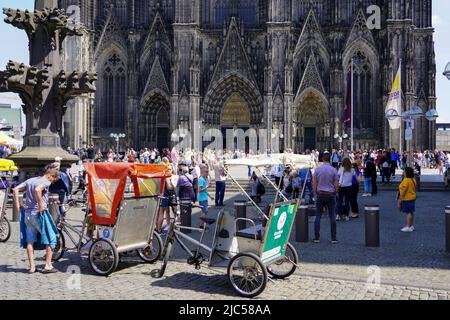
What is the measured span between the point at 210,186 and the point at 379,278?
16992mm

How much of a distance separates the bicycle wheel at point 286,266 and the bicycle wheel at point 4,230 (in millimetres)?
6107

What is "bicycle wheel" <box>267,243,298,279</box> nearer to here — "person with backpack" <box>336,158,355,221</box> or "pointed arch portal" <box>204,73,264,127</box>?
"person with backpack" <box>336,158,355,221</box>

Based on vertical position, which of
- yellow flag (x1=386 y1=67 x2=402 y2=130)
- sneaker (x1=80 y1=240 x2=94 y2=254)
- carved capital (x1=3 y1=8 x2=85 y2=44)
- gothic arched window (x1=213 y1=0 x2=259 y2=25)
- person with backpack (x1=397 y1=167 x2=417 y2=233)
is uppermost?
gothic arched window (x1=213 y1=0 x2=259 y2=25)

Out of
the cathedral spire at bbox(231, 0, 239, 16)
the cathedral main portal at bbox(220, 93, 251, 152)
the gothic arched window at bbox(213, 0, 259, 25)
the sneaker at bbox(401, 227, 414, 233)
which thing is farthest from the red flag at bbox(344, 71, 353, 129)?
the sneaker at bbox(401, 227, 414, 233)

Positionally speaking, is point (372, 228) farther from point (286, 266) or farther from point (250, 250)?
point (250, 250)

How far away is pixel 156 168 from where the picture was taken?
961 centimetres

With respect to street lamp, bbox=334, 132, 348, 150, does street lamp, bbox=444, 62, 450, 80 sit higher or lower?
higher

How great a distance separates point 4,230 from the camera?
1144 cm

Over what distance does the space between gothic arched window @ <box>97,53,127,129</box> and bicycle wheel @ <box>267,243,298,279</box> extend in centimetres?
3656

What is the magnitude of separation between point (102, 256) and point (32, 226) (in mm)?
1197

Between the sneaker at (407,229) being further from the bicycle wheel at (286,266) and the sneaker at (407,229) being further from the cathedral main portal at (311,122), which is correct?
the cathedral main portal at (311,122)

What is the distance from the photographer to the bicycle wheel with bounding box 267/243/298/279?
8.22 meters

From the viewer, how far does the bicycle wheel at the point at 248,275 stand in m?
7.16

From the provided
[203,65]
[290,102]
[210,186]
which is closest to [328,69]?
[290,102]
